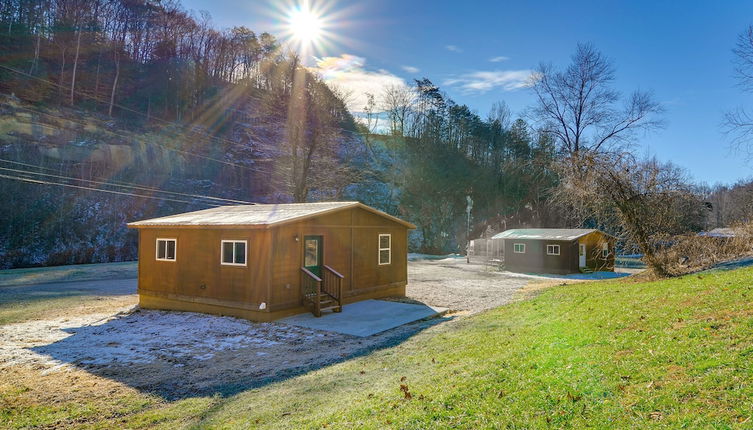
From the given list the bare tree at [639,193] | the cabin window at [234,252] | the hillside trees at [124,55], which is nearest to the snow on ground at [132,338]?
the cabin window at [234,252]

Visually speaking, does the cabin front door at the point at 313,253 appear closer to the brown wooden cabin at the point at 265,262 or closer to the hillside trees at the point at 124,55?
the brown wooden cabin at the point at 265,262

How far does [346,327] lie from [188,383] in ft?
14.9

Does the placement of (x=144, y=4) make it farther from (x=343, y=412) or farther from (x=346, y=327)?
(x=343, y=412)

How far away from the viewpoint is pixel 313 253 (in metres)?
13.1

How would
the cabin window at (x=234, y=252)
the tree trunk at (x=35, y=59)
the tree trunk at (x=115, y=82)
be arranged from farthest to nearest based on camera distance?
the tree trunk at (x=115, y=82) → the tree trunk at (x=35, y=59) → the cabin window at (x=234, y=252)

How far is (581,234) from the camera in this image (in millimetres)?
26969

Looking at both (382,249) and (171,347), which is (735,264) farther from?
(171,347)

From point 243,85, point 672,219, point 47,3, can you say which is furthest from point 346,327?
point 243,85

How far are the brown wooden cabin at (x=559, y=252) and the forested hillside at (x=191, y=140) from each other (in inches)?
203

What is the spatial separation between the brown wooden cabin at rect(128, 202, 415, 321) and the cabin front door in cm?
3

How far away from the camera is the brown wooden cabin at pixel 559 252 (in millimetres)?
26734

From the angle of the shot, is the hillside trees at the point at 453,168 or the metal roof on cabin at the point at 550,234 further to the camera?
the hillside trees at the point at 453,168

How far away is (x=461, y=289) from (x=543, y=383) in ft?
45.8

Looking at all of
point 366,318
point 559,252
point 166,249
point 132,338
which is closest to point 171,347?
point 132,338
